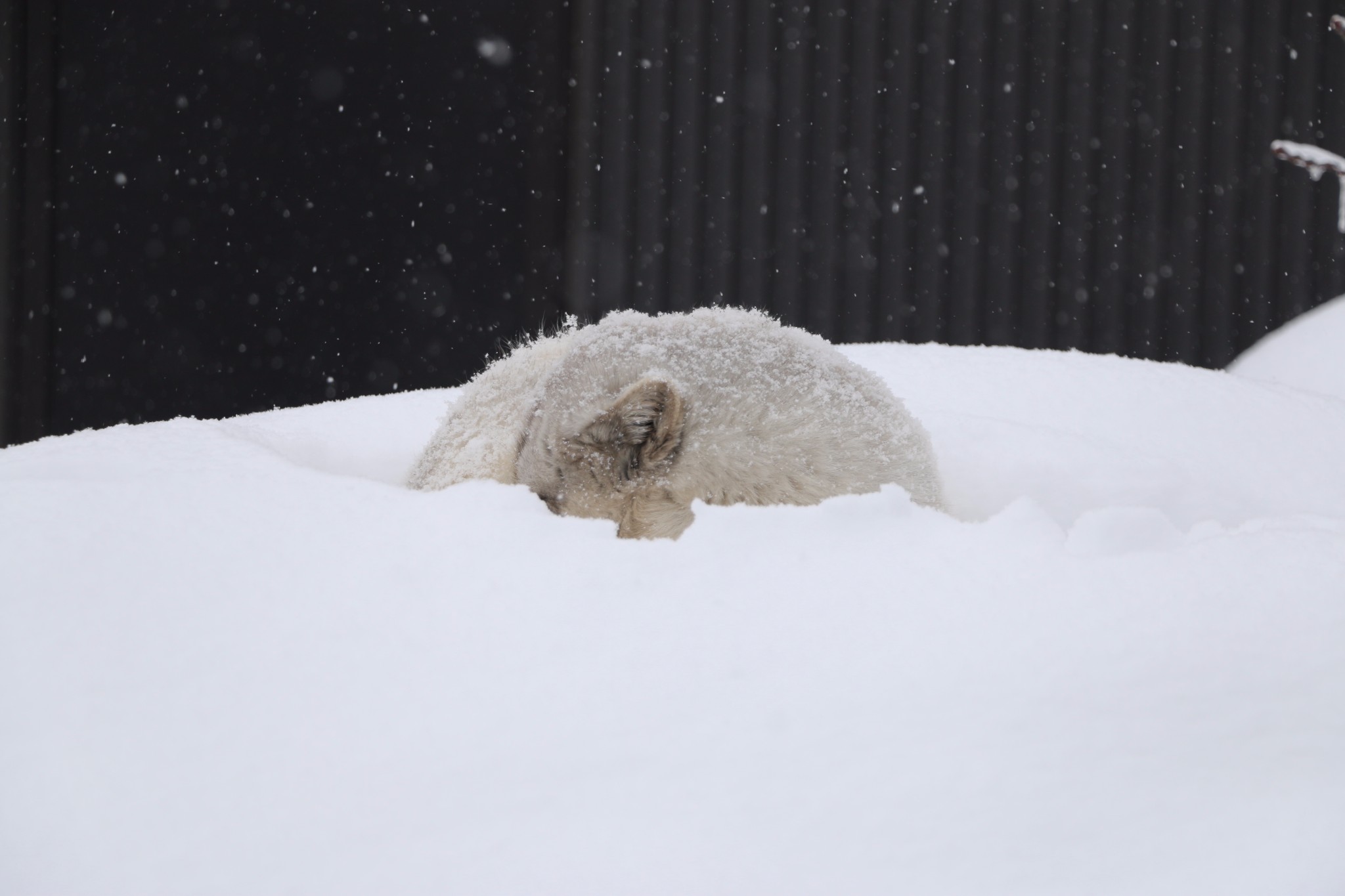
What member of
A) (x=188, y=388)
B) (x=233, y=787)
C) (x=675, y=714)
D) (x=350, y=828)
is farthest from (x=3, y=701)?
(x=188, y=388)

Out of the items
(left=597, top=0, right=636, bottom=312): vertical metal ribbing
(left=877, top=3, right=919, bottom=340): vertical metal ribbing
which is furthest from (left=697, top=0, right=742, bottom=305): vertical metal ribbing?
(left=877, top=3, right=919, bottom=340): vertical metal ribbing

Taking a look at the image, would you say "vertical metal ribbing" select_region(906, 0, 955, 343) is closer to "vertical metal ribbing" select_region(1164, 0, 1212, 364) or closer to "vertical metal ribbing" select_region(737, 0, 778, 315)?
"vertical metal ribbing" select_region(737, 0, 778, 315)

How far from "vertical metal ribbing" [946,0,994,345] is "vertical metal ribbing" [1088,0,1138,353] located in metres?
0.53

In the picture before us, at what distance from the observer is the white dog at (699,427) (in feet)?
5.02

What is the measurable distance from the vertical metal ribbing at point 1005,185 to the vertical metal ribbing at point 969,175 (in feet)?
0.11

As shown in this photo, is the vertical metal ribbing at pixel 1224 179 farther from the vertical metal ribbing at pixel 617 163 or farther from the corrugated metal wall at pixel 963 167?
the vertical metal ribbing at pixel 617 163

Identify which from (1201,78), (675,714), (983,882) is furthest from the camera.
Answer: (1201,78)

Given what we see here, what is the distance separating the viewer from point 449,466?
1.92m

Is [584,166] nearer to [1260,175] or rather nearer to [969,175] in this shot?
[969,175]

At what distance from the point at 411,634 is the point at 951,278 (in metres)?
4.50

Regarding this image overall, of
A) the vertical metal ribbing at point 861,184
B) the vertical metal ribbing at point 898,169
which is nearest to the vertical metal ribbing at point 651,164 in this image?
the vertical metal ribbing at point 861,184

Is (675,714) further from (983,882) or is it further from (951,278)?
(951,278)

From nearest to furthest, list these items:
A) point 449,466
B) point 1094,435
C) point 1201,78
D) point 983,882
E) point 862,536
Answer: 1. point 983,882
2. point 862,536
3. point 449,466
4. point 1094,435
5. point 1201,78

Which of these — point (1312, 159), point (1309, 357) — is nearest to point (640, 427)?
point (1312, 159)
